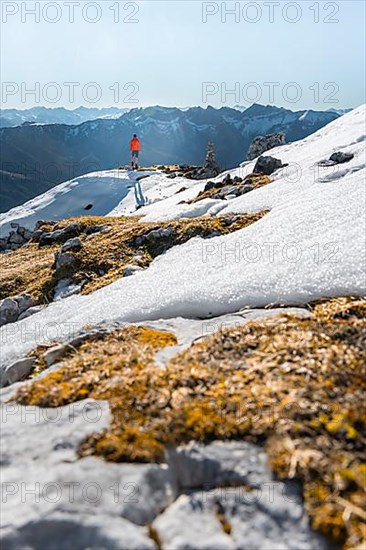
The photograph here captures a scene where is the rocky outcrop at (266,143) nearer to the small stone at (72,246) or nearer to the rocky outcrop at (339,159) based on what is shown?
the rocky outcrop at (339,159)

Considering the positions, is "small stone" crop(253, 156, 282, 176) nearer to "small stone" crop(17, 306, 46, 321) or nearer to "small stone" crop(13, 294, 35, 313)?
"small stone" crop(13, 294, 35, 313)

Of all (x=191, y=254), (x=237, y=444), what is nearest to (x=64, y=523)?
(x=237, y=444)

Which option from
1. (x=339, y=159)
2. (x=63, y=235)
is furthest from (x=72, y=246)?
(x=339, y=159)

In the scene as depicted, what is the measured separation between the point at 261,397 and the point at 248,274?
3.88 metres

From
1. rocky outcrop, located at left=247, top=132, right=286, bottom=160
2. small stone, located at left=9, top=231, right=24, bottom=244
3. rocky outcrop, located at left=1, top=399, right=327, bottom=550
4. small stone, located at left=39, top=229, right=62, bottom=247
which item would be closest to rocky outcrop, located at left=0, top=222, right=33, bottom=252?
small stone, located at left=9, top=231, right=24, bottom=244

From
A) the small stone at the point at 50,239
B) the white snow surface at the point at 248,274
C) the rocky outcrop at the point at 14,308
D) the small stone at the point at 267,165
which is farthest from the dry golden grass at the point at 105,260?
the small stone at the point at 267,165

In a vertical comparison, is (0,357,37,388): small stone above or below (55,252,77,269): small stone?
above

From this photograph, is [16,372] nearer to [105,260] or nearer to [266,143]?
[105,260]

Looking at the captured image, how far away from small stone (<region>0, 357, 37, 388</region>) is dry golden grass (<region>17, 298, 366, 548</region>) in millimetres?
737

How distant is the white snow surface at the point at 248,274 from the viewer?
723 cm

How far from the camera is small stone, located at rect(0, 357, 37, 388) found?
6205 mm

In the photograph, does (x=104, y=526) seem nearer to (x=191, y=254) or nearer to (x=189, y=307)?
(x=189, y=307)

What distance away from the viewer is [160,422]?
13.6 feet

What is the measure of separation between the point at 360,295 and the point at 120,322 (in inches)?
142
